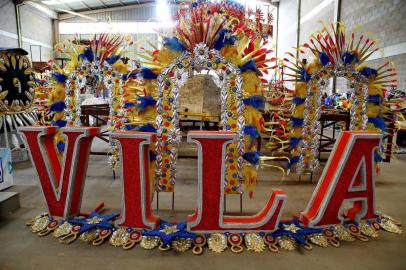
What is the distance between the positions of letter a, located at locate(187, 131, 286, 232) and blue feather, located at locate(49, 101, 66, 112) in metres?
2.22

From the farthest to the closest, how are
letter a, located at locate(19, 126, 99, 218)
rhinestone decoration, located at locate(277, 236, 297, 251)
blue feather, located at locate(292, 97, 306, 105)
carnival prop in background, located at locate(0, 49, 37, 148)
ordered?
carnival prop in background, located at locate(0, 49, 37, 148) < blue feather, located at locate(292, 97, 306, 105) < letter a, located at locate(19, 126, 99, 218) < rhinestone decoration, located at locate(277, 236, 297, 251)

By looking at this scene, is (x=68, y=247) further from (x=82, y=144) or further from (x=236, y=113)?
(x=236, y=113)

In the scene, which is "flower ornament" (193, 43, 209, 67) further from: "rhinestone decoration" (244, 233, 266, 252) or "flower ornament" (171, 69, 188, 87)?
"rhinestone decoration" (244, 233, 266, 252)

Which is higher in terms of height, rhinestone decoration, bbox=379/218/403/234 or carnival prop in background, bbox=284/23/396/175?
carnival prop in background, bbox=284/23/396/175

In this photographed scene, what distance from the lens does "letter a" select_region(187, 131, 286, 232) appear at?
2.08m

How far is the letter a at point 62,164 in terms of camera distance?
7.52 ft

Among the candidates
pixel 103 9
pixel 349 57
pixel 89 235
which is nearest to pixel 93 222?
pixel 89 235

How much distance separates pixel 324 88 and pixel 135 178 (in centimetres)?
279

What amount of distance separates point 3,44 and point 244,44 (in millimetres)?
12515

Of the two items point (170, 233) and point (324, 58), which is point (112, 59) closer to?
point (170, 233)

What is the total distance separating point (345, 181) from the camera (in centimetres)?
222

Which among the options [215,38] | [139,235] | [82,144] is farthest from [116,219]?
[215,38]

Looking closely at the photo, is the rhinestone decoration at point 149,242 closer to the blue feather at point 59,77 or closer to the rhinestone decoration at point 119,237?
the rhinestone decoration at point 119,237

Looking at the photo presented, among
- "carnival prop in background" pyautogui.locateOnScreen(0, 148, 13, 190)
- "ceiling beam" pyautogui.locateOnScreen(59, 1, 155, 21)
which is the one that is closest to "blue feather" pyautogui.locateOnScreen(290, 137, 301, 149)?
"carnival prop in background" pyautogui.locateOnScreen(0, 148, 13, 190)
